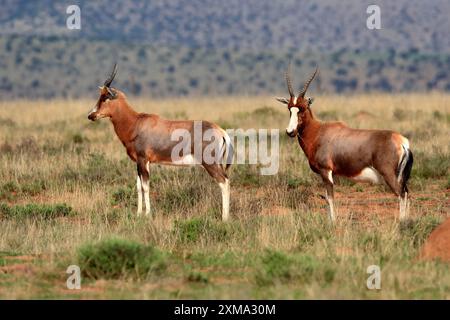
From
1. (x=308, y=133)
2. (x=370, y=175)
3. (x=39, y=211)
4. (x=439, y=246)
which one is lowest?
(x=439, y=246)

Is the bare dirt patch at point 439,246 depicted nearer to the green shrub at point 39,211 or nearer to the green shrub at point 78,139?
the green shrub at point 39,211

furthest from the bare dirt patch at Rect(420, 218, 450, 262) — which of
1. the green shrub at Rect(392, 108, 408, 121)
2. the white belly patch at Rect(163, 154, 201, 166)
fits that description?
the green shrub at Rect(392, 108, 408, 121)

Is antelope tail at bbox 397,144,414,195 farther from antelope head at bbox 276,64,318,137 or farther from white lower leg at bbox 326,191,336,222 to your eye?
antelope head at bbox 276,64,318,137

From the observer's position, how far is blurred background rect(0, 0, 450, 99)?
226 feet

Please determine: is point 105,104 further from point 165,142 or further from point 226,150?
point 226,150

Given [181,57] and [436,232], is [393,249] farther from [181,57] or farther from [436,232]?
[181,57]

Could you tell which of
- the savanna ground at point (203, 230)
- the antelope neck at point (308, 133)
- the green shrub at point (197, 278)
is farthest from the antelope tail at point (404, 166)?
the green shrub at point (197, 278)

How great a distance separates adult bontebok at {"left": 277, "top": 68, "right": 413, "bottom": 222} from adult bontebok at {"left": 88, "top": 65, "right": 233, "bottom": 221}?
3.63 ft

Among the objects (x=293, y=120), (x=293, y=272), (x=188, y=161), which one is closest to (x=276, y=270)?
(x=293, y=272)

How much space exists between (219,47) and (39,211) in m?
72.2

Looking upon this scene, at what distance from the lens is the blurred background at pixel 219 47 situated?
69000 millimetres

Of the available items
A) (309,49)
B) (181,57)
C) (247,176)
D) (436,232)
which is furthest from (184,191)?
(309,49)

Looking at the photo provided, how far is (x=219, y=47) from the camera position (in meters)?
85.2
